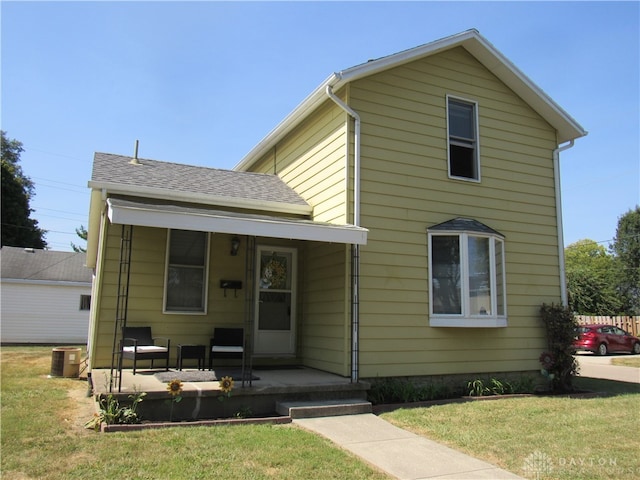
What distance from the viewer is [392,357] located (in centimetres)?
811

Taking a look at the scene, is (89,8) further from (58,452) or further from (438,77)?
(58,452)

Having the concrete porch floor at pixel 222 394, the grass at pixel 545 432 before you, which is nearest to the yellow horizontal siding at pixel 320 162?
the concrete porch floor at pixel 222 394

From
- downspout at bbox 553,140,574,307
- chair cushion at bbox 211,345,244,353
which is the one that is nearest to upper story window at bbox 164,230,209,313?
chair cushion at bbox 211,345,244,353

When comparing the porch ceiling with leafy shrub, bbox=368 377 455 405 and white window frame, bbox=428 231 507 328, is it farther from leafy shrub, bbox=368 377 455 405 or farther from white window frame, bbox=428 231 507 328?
leafy shrub, bbox=368 377 455 405

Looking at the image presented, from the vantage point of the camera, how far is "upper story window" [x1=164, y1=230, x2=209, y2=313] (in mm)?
8648

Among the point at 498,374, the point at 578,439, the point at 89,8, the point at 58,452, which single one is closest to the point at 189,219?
the point at 58,452

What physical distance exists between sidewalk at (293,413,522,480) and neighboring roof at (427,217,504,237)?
11.8 ft

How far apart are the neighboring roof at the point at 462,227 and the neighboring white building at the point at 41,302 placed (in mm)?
18760

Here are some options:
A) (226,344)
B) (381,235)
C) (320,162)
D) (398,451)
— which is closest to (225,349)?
(226,344)

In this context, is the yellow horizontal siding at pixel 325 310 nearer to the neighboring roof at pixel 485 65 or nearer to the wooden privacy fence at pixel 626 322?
the neighboring roof at pixel 485 65

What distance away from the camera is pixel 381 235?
8.34 m

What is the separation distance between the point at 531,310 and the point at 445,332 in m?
2.13

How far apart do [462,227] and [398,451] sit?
181 inches

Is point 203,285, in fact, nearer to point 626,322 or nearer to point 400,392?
point 400,392
